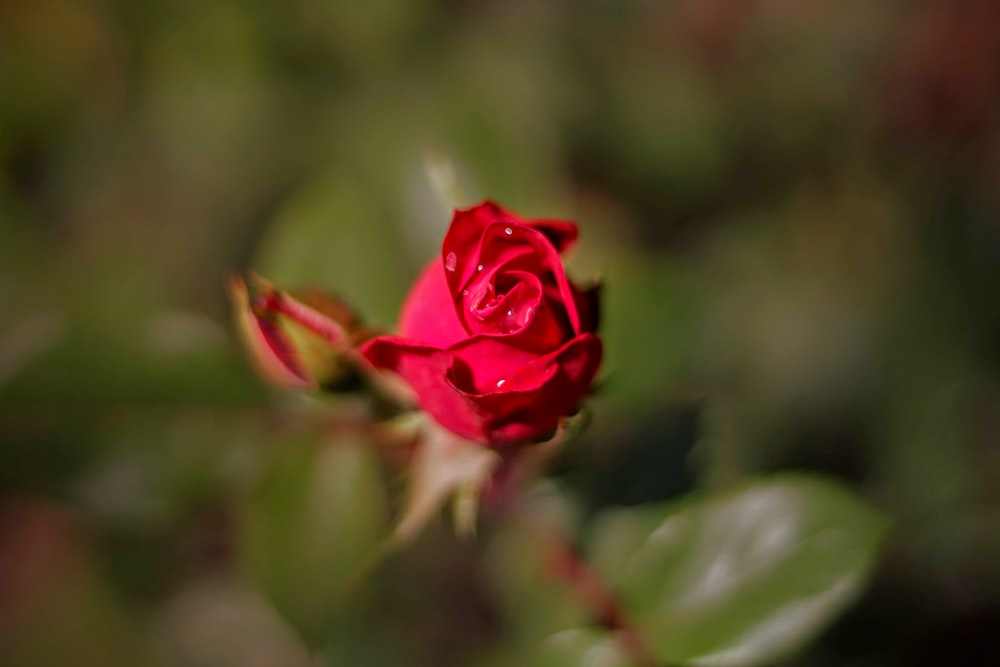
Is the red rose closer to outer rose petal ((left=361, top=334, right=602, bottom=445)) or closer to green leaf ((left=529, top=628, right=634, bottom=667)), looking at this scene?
outer rose petal ((left=361, top=334, right=602, bottom=445))

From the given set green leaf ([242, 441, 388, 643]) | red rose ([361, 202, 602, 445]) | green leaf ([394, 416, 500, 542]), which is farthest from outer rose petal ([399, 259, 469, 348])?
green leaf ([242, 441, 388, 643])

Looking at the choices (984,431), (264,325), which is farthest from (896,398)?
(264,325)

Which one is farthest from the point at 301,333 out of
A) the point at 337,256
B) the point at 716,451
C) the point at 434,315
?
the point at 716,451

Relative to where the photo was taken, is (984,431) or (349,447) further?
(984,431)

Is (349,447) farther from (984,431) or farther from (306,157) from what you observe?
(984,431)

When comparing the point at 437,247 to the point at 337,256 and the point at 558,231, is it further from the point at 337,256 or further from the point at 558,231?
the point at 558,231

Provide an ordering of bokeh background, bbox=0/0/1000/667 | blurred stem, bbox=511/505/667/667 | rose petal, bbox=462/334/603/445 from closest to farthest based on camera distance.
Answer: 1. rose petal, bbox=462/334/603/445
2. blurred stem, bbox=511/505/667/667
3. bokeh background, bbox=0/0/1000/667
